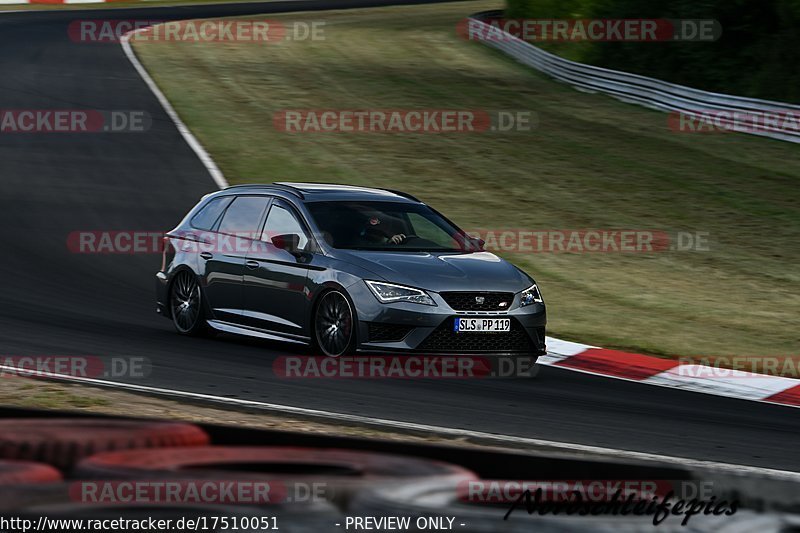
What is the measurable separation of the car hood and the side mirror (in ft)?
1.76

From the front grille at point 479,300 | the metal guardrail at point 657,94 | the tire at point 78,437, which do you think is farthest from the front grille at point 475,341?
the metal guardrail at point 657,94

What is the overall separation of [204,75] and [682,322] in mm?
23498

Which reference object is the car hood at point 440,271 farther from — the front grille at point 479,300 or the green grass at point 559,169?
the green grass at point 559,169

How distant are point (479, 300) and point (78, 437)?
5.60 meters

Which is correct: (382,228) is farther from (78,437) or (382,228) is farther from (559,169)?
(559,169)

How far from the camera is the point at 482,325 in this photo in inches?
423

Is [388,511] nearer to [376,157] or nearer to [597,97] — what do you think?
[376,157]

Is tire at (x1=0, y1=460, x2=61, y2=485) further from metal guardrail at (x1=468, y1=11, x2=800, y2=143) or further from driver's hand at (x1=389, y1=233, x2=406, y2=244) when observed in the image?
metal guardrail at (x1=468, y1=11, x2=800, y2=143)

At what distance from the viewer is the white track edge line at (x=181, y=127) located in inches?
885

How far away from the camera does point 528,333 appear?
1091 centimetres

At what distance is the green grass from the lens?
14930mm

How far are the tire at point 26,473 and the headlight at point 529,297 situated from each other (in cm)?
621

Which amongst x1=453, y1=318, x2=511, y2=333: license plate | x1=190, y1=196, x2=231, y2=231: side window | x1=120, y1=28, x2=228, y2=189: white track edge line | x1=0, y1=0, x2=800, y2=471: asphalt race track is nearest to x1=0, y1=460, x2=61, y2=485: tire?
x1=0, y1=0, x2=800, y2=471: asphalt race track

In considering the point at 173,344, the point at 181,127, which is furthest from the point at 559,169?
the point at 173,344
